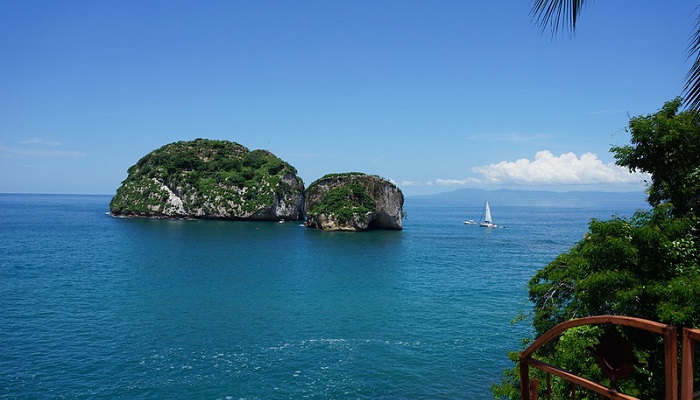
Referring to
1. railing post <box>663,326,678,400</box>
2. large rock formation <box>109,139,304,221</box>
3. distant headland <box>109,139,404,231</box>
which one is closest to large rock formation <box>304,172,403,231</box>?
distant headland <box>109,139,404,231</box>

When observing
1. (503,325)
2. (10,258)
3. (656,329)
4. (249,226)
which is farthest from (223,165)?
(656,329)

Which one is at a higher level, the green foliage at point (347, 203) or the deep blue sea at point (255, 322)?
the green foliage at point (347, 203)

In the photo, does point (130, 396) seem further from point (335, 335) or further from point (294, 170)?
point (294, 170)

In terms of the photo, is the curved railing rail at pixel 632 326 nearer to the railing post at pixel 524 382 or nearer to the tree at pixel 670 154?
the railing post at pixel 524 382

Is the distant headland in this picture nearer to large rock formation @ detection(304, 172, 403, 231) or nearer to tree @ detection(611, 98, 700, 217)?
large rock formation @ detection(304, 172, 403, 231)

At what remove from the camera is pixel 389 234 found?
250 ft

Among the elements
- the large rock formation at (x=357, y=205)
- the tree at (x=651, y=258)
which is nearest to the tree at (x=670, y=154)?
the tree at (x=651, y=258)

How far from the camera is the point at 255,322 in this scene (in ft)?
88.3

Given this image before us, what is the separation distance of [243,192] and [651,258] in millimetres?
90908

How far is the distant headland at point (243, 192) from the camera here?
80.7 m

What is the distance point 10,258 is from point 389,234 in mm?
50643

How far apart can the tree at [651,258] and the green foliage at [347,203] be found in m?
65.9

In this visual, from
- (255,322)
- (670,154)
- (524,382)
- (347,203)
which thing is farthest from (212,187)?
(524,382)

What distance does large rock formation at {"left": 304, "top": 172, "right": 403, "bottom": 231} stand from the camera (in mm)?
78875
